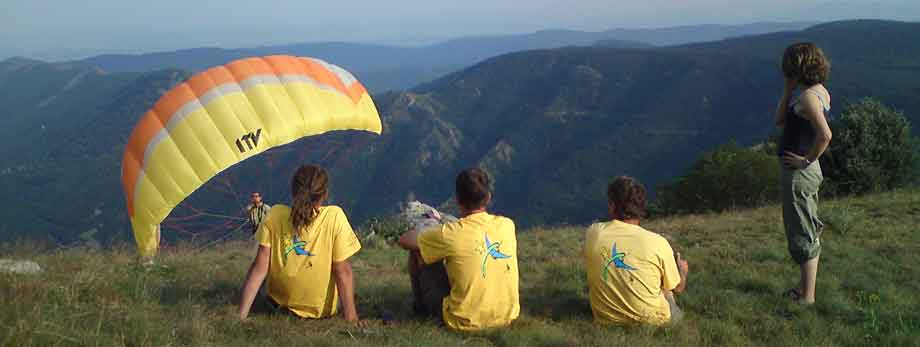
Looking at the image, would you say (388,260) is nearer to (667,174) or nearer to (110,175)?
(667,174)

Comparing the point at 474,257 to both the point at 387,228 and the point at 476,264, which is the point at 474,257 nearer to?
the point at 476,264

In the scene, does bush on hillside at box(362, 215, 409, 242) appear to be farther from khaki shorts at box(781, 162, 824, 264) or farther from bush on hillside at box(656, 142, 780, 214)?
bush on hillside at box(656, 142, 780, 214)

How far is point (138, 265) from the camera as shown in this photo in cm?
724

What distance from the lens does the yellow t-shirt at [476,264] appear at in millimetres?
4582

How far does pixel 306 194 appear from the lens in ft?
15.3

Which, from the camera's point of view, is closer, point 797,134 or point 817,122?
point 817,122

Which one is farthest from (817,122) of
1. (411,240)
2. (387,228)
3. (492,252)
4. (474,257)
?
(387,228)

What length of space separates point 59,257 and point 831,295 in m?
9.42

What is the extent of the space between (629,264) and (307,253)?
2.67 m

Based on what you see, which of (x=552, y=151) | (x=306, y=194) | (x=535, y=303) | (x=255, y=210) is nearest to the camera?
(x=306, y=194)

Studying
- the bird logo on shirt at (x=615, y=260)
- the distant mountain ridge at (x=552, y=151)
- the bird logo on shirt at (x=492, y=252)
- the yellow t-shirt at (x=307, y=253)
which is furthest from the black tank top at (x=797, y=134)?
the distant mountain ridge at (x=552, y=151)

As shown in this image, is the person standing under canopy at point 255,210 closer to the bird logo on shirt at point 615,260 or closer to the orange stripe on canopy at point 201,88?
the orange stripe on canopy at point 201,88

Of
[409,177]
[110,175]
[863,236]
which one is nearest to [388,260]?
[863,236]

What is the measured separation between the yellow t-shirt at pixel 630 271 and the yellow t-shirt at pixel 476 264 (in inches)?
28.2
